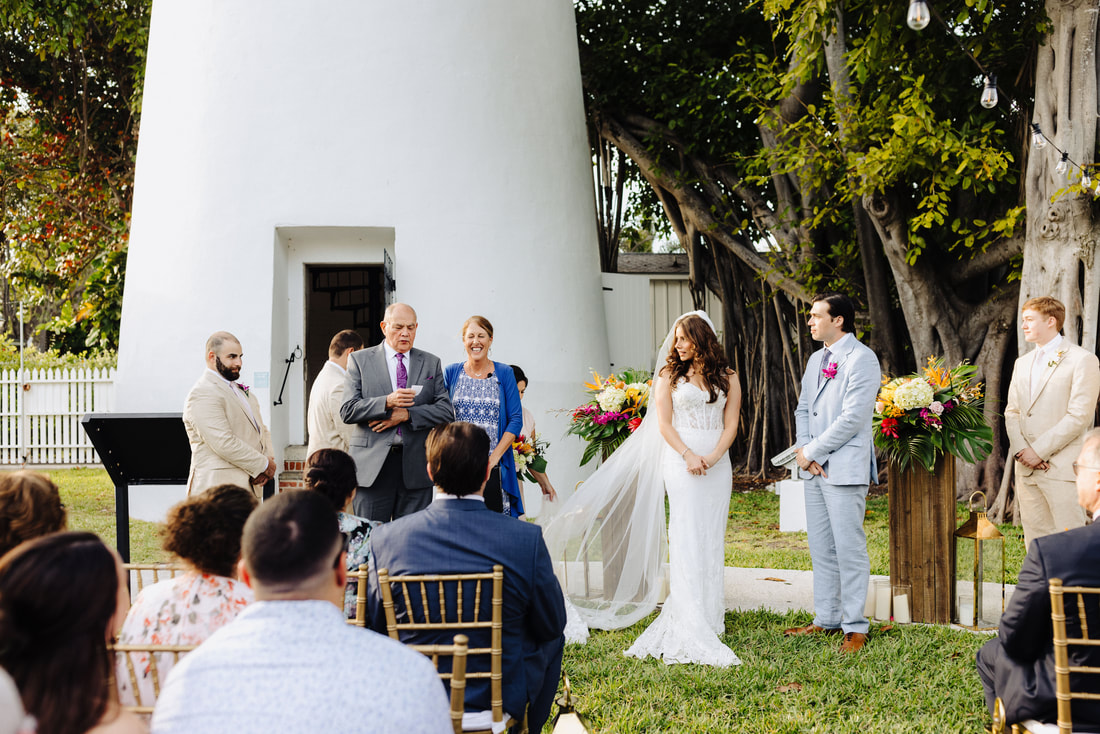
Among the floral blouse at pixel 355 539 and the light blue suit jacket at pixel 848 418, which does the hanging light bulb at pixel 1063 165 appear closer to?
the light blue suit jacket at pixel 848 418

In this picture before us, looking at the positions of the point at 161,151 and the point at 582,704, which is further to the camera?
the point at 161,151

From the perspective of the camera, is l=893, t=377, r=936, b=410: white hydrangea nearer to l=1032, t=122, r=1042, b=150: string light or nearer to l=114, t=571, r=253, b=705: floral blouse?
l=1032, t=122, r=1042, b=150: string light

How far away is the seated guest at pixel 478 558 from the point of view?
303cm

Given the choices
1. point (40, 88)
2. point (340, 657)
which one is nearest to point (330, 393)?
point (340, 657)

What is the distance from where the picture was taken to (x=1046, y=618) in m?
3.12

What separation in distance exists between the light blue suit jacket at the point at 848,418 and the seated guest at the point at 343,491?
2913mm

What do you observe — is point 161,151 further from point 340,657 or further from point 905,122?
point 340,657

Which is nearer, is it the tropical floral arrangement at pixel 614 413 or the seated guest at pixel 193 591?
the seated guest at pixel 193 591

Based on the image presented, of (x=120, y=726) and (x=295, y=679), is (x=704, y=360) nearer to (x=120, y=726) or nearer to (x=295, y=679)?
(x=295, y=679)

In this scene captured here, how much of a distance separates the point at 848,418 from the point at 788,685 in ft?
5.00

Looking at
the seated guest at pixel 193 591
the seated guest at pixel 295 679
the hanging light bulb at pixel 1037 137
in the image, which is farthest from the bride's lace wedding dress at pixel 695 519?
the hanging light bulb at pixel 1037 137

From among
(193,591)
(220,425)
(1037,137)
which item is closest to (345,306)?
(220,425)

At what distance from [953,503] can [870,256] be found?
21.5 ft

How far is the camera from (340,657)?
1.72 meters
